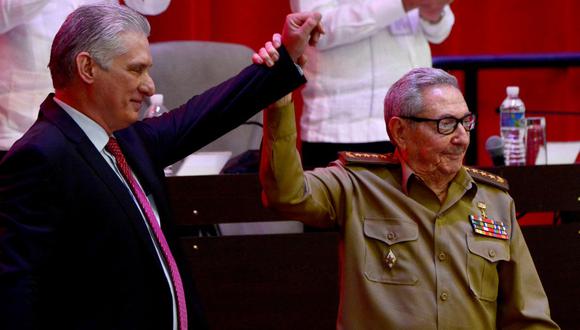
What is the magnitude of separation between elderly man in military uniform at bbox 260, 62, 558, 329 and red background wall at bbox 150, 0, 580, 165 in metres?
2.54

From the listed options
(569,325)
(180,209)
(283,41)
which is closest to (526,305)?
(283,41)

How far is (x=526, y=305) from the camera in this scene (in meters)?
2.37

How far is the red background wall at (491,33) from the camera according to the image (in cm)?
486

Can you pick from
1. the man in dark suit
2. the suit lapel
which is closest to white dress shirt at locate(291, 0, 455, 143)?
the man in dark suit

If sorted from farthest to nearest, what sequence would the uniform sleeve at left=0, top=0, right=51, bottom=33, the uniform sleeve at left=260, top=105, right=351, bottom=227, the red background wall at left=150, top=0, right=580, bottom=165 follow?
the red background wall at left=150, top=0, right=580, bottom=165
the uniform sleeve at left=0, top=0, right=51, bottom=33
the uniform sleeve at left=260, top=105, right=351, bottom=227

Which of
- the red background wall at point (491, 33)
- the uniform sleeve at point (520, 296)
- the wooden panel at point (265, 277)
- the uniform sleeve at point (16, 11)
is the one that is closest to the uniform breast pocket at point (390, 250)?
the uniform sleeve at point (520, 296)

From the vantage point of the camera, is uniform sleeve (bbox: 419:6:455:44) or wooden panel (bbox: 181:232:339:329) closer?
wooden panel (bbox: 181:232:339:329)

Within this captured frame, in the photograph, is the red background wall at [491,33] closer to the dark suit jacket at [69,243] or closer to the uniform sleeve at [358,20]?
the uniform sleeve at [358,20]

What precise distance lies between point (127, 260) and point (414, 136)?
0.78m

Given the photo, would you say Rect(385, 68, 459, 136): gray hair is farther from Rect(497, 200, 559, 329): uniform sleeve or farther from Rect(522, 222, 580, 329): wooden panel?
Rect(522, 222, 580, 329): wooden panel

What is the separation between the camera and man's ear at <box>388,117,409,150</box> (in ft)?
7.96

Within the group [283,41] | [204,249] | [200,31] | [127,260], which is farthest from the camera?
[200,31]

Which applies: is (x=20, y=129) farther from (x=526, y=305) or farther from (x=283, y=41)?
(x=526, y=305)

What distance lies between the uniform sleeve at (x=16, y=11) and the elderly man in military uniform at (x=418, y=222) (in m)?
1.07
